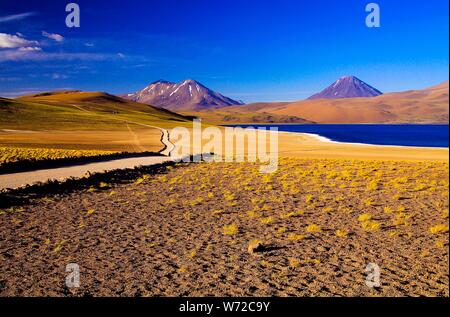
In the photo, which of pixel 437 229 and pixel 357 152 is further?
pixel 357 152

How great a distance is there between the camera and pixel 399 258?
937 cm

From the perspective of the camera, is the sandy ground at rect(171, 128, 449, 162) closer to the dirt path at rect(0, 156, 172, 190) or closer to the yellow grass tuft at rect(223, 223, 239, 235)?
the dirt path at rect(0, 156, 172, 190)

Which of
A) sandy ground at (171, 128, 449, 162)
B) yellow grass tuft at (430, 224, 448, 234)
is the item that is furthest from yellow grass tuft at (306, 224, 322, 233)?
sandy ground at (171, 128, 449, 162)

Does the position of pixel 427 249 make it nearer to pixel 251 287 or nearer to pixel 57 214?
pixel 251 287

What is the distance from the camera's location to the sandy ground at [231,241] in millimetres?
7926

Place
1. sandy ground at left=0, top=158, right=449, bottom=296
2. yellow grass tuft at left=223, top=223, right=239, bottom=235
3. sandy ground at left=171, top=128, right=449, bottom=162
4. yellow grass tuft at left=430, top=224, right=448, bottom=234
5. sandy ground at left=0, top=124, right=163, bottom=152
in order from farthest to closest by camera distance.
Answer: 1. sandy ground at left=0, top=124, right=163, bottom=152
2. sandy ground at left=171, top=128, right=449, bottom=162
3. yellow grass tuft at left=223, top=223, right=239, bottom=235
4. yellow grass tuft at left=430, top=224, right=448, bottom=234
5. sandy ground at left=0, top=158, right=449, bottom=296

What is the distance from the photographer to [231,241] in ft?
37.4

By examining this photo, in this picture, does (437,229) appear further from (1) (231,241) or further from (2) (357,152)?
(2) (357,152)

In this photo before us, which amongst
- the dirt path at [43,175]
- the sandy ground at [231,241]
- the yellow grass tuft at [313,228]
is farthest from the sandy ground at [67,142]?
the yellow grass tuft at [313,228]

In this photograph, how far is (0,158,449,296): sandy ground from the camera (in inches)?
312

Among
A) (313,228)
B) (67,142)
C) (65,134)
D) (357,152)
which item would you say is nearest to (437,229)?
(313,228)
